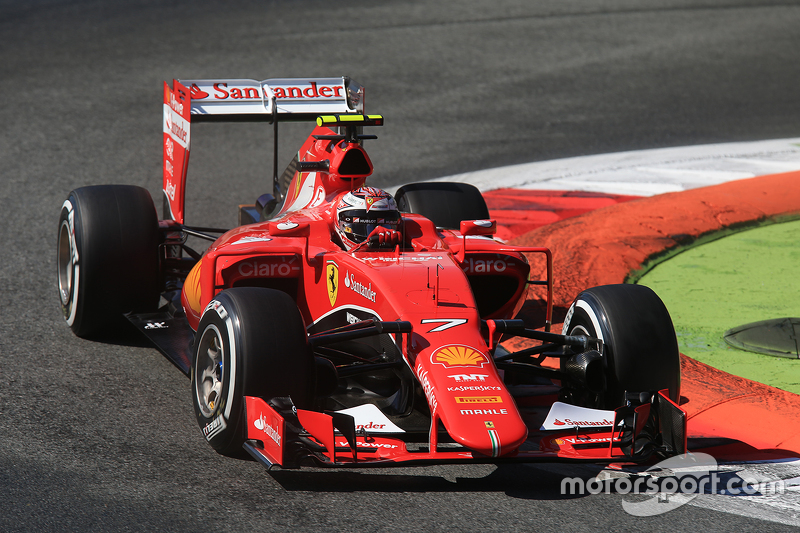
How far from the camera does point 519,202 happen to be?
10.3 metres

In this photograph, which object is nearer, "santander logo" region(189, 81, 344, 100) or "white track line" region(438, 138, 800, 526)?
"santander logo" region(189, 81, 344, 100)

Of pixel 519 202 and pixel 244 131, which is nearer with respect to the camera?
pixel 519 202

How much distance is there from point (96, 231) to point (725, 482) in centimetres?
428

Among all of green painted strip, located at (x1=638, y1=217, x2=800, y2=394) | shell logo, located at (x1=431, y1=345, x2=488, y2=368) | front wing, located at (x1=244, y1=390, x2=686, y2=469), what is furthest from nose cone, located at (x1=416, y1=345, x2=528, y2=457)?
green painted strip, located at (x1=638, y1=217, x2=800, y2=394)

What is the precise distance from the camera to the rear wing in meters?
7.34

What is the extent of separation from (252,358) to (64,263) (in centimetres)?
305

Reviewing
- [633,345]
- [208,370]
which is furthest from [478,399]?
[208,370]

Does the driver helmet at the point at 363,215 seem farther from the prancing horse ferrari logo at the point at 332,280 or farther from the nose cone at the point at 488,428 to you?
the nose cone at the point at 488,428

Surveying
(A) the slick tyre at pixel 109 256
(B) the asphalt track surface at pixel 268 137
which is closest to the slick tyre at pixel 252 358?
(B) the asphalt track surface at pixel 268 137

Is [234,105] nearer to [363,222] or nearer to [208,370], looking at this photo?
[363,222]

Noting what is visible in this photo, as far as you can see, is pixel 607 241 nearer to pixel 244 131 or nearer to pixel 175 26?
pixel 244 131

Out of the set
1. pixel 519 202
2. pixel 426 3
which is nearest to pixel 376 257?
pixel 519 202

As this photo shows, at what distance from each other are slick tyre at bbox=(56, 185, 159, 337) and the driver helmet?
62.3 inches
